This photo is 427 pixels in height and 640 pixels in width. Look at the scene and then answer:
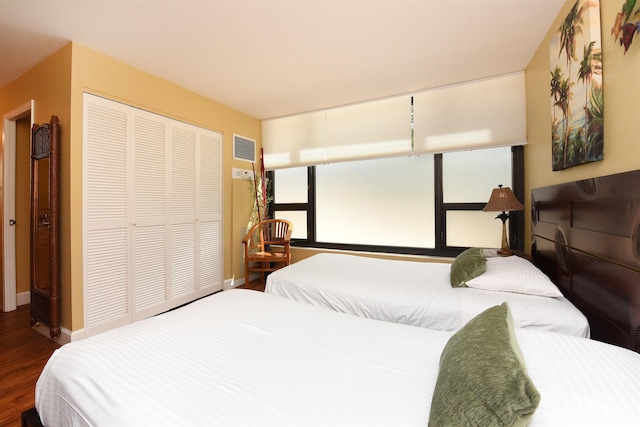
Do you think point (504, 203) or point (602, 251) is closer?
point (602, 251)

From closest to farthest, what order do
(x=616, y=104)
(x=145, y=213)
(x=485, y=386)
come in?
1. (x=485, y=386)
2. (x=616, y=104)
3. (x=145, y=213)

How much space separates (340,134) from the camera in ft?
11.9

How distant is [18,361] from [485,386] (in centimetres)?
320

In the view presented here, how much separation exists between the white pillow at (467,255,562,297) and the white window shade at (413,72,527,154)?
1.60 metres

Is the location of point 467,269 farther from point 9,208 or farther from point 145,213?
point 9,208

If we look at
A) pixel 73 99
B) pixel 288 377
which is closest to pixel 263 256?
pixel 73 99

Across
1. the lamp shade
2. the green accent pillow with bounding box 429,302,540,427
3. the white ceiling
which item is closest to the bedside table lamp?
the lamp shade

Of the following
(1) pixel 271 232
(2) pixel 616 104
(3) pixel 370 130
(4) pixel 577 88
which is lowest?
(1) pixel 271 232

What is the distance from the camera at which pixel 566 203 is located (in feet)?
5.11

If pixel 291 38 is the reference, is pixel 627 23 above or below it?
below

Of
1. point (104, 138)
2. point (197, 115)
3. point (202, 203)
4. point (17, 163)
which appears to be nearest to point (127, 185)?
point (104, 138)

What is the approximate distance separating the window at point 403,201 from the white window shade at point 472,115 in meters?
0.17

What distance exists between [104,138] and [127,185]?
460mm

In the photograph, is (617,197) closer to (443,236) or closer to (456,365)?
(456,365)
